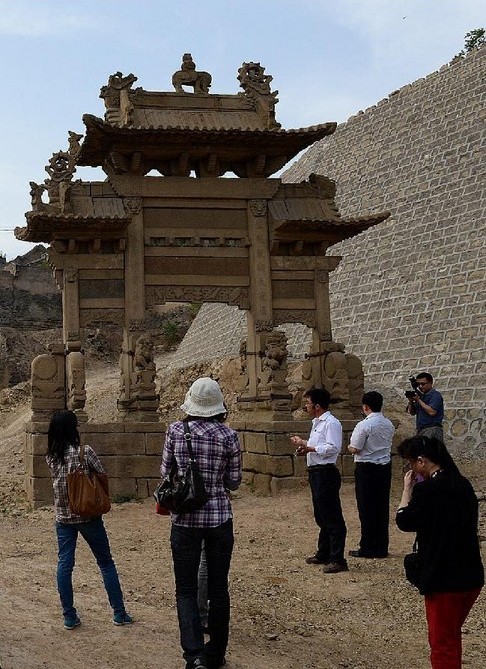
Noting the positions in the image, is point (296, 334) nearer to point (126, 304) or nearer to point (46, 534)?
point (126, 304)

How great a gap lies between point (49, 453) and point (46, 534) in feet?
15.7

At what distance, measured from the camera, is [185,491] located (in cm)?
520

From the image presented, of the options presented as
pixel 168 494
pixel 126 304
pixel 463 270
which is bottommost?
pixel 168 494

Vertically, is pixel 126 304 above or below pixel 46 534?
above

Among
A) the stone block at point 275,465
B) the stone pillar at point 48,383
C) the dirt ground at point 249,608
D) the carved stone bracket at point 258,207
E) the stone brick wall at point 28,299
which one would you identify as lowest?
the dirt ground at point 249,608

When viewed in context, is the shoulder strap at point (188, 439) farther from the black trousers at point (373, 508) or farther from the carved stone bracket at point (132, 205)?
the carved stone bracket at point (132, 205)

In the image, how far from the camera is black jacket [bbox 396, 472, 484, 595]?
4566mm

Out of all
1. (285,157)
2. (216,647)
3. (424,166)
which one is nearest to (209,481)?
(216,647)

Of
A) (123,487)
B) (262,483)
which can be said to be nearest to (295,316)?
(262,483)

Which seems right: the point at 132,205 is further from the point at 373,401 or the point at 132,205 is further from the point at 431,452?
the point at 431,452

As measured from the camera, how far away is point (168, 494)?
522 centimetres

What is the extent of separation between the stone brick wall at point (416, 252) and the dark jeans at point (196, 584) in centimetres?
1207

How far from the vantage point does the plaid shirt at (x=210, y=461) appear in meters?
5.30

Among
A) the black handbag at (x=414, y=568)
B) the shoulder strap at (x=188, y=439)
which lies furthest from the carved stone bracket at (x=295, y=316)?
the black handbag at (x=414, y=568)
